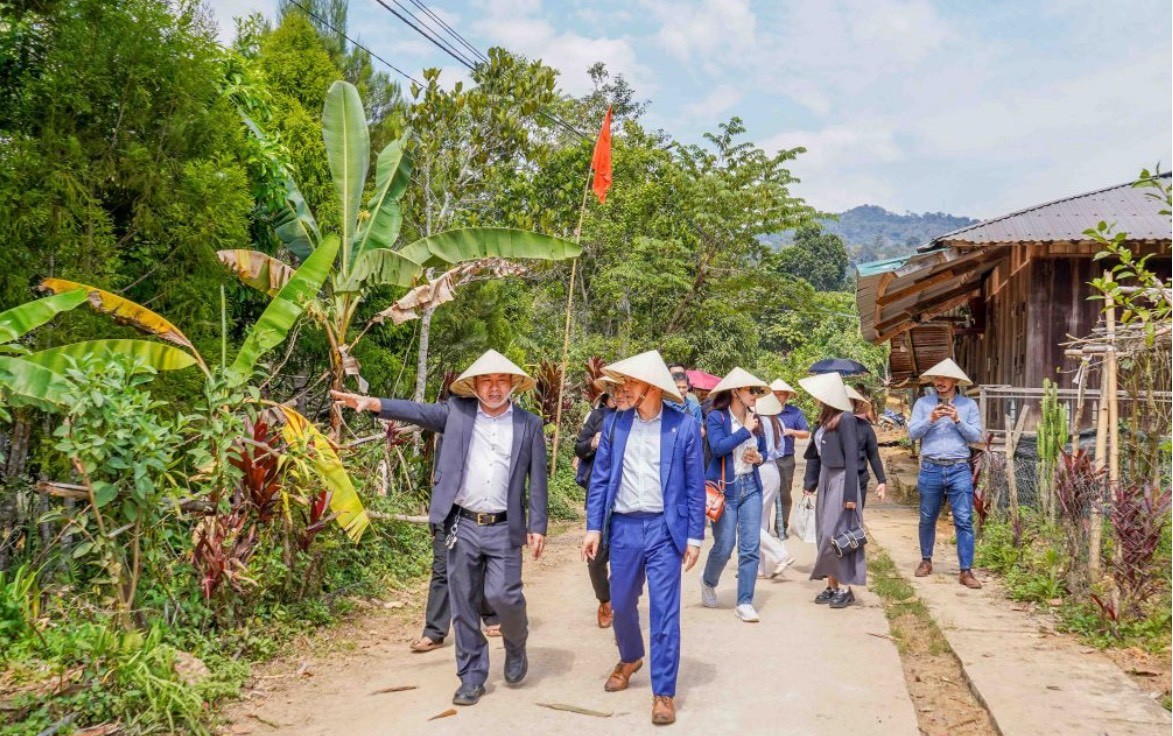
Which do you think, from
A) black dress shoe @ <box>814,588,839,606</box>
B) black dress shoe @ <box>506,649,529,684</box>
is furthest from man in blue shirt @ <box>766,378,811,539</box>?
black dress shoe @ <box>506,649,529,684</box>

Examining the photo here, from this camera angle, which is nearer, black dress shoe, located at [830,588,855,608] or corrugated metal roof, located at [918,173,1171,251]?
black dress shoe, located at [830,588,855,608]

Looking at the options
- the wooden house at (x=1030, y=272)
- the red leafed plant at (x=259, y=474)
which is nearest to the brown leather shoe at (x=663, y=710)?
the red leafed plant at (x=259, y=474)

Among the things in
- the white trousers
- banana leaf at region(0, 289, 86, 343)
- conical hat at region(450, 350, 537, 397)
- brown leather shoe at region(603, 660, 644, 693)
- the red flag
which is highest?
the red flag

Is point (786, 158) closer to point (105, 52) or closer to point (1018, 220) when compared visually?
point (1018, 220)

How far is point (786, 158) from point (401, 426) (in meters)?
16.9

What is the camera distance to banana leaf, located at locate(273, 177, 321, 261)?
9.46m

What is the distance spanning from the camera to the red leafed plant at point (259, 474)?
641 cm

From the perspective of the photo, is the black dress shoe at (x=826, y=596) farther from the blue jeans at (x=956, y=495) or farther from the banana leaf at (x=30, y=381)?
the banana leaf at (x=30, y=381)

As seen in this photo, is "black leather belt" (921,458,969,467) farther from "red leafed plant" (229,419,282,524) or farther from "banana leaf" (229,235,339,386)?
→ "red leafed plant" (229,419,282,524)

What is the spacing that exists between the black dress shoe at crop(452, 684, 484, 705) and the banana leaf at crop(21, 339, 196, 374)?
260 cm

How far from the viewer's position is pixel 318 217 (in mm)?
11141

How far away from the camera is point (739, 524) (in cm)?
779

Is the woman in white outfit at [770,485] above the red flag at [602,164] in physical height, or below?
below

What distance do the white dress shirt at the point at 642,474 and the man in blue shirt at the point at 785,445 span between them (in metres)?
4.45
